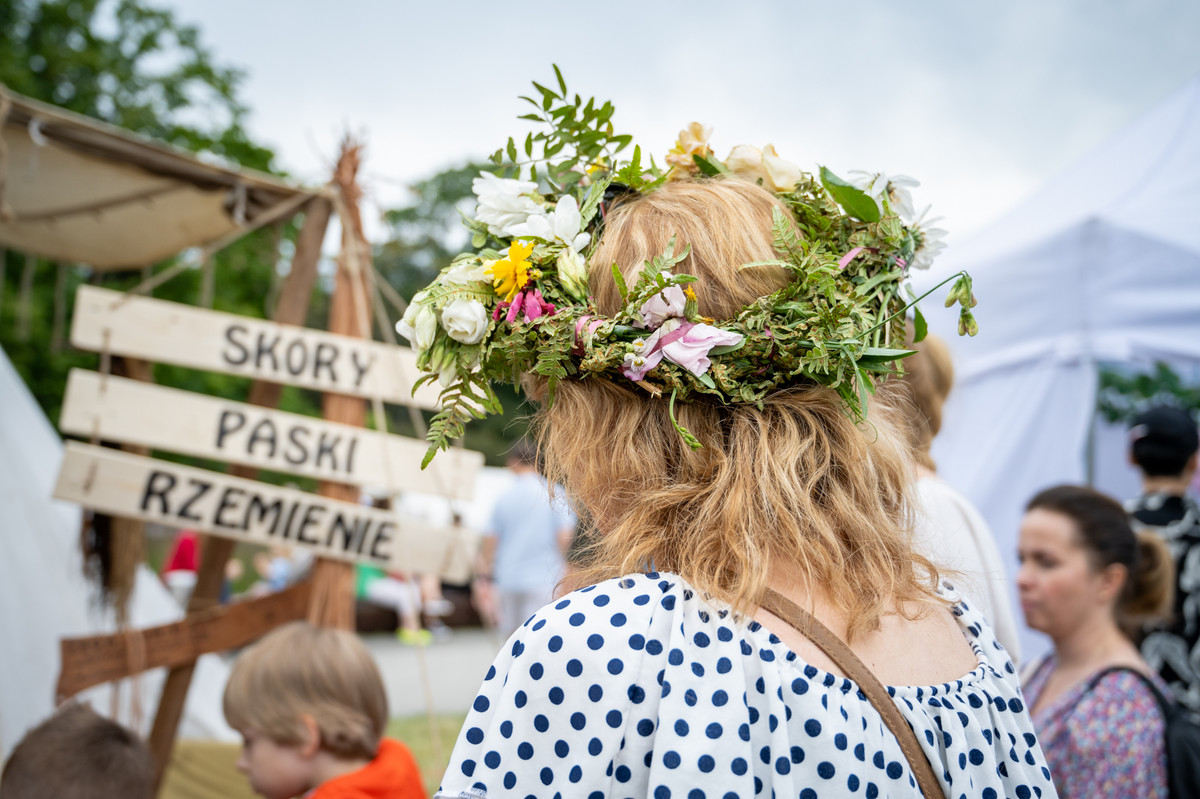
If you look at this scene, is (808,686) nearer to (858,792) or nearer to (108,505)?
(858,792)

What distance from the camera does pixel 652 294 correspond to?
1017mm

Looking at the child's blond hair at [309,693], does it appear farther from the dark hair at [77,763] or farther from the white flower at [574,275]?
the white flower at [574,275]

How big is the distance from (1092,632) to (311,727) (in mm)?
1839

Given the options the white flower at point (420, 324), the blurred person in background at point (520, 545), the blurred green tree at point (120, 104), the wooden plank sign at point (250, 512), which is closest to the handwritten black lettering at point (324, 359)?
the wooden plank sign at point (250, 512)

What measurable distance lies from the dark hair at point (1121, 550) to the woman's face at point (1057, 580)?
3 centimetres

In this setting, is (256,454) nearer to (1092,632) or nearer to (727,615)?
(727,615)

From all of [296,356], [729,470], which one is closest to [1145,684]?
[729,470]

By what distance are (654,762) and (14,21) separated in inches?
640

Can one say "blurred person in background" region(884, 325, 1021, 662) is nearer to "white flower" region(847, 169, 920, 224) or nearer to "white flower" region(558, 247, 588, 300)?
"white flower" region(847, 169, 920, 224)

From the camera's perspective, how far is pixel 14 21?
523 inches

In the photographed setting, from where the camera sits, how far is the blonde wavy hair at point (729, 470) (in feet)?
3.17

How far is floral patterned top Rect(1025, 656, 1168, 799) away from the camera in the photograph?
74.1 inches

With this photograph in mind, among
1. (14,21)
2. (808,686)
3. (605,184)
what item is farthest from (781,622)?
(14,21)

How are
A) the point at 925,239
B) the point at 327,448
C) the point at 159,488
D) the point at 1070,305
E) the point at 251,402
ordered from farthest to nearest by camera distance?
the point at 1070,305, the point at 251,402, the point at 327,448, the point at 159,488, the point at 925,239
